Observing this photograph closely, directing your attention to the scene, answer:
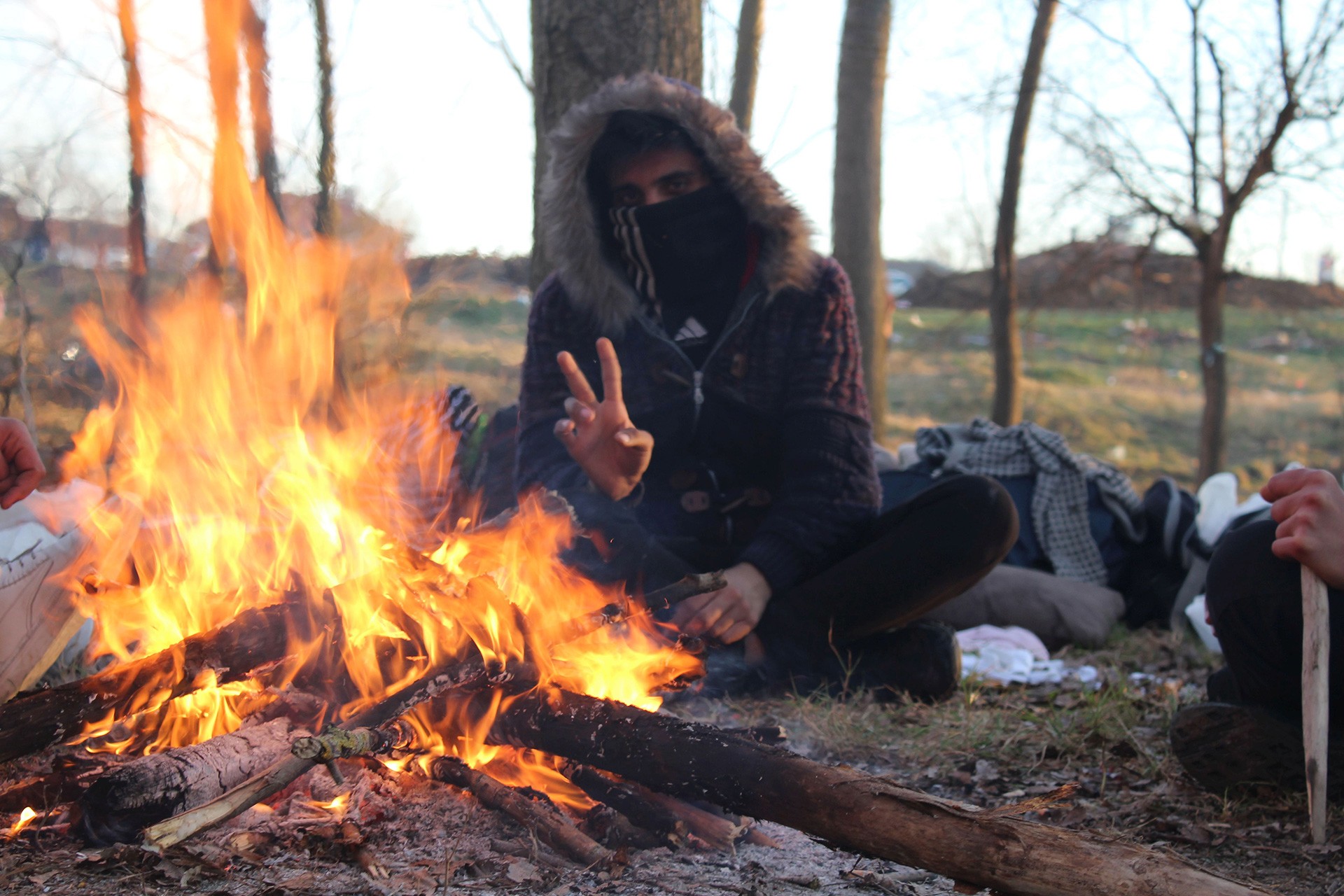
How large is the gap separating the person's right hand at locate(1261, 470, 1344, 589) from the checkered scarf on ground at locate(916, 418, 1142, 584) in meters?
Result: 2.36

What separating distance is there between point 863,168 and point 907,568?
3973 mm

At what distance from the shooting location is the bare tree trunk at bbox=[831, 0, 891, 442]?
246 inches

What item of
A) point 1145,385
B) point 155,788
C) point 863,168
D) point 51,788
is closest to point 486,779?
point 155,788

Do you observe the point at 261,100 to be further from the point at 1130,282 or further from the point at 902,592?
the point at 1130,282

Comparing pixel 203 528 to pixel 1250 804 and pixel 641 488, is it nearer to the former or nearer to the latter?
pixel 641 488

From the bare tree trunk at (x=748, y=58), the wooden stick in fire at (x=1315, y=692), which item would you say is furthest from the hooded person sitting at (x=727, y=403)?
the bare tree trunk at (x=748, y=58)

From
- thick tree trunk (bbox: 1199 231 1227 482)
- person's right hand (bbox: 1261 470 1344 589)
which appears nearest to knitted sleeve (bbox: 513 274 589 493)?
person's right hand (bbox: 1261 470 1344 589)

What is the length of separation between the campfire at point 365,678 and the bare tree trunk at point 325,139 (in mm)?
5448

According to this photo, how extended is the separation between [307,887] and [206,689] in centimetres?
70

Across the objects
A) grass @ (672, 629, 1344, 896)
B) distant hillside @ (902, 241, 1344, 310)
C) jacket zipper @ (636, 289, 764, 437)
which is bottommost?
grass @ (672, 629, 1344, 896)

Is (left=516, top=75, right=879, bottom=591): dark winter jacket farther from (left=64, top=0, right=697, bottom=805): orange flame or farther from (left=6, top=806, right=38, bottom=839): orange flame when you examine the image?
(left=6, top=806, right=38, bottom=839): orange flame

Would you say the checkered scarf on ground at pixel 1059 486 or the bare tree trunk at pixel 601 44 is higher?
the bare tree trunk at pixel 601 44

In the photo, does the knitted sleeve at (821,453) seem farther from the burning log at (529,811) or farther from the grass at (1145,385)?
the grass at (1145,385)

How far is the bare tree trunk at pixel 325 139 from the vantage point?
789 cm
